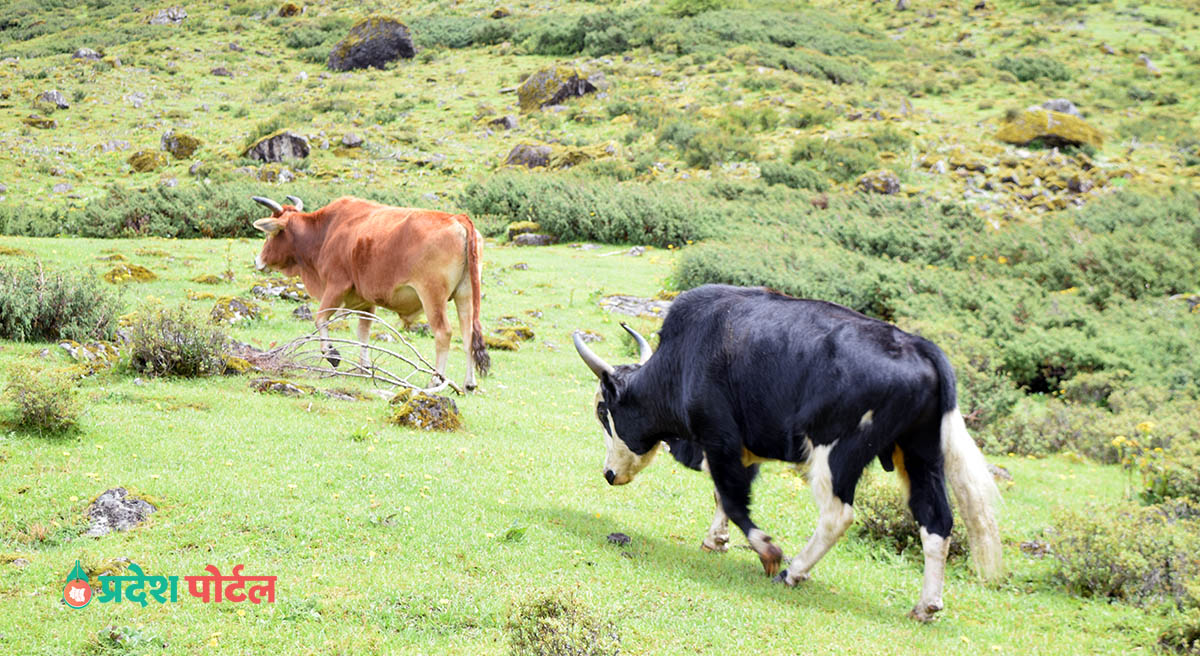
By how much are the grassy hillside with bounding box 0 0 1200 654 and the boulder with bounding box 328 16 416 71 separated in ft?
6.11

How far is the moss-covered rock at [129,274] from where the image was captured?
16.8 metres

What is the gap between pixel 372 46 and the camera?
185 feet

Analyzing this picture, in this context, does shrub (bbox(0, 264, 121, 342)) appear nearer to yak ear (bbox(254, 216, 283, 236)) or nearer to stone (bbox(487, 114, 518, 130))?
yak ear (bbox(254, 216, 283, 236))

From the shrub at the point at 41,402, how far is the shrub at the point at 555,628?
5.56 m

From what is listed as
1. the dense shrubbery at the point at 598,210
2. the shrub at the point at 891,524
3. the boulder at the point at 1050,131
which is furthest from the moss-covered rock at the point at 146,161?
the boulder at the point at 1050,131

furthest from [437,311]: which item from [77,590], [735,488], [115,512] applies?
[77,590]

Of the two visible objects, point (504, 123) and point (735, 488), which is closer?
point (735, 488)

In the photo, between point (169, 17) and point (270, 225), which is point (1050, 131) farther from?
point (169, 17)

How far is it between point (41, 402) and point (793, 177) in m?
29.9

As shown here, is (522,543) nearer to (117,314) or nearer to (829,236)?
(117,314)

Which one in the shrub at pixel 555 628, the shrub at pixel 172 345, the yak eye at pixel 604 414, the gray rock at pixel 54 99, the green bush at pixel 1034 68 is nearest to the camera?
the shrub at pixel 555 628

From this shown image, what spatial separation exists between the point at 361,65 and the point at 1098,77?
43.8 meters

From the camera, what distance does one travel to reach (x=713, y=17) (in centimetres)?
6153

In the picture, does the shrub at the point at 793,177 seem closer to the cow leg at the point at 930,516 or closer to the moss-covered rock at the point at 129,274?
the moss-covered rock at the point at 129,274
